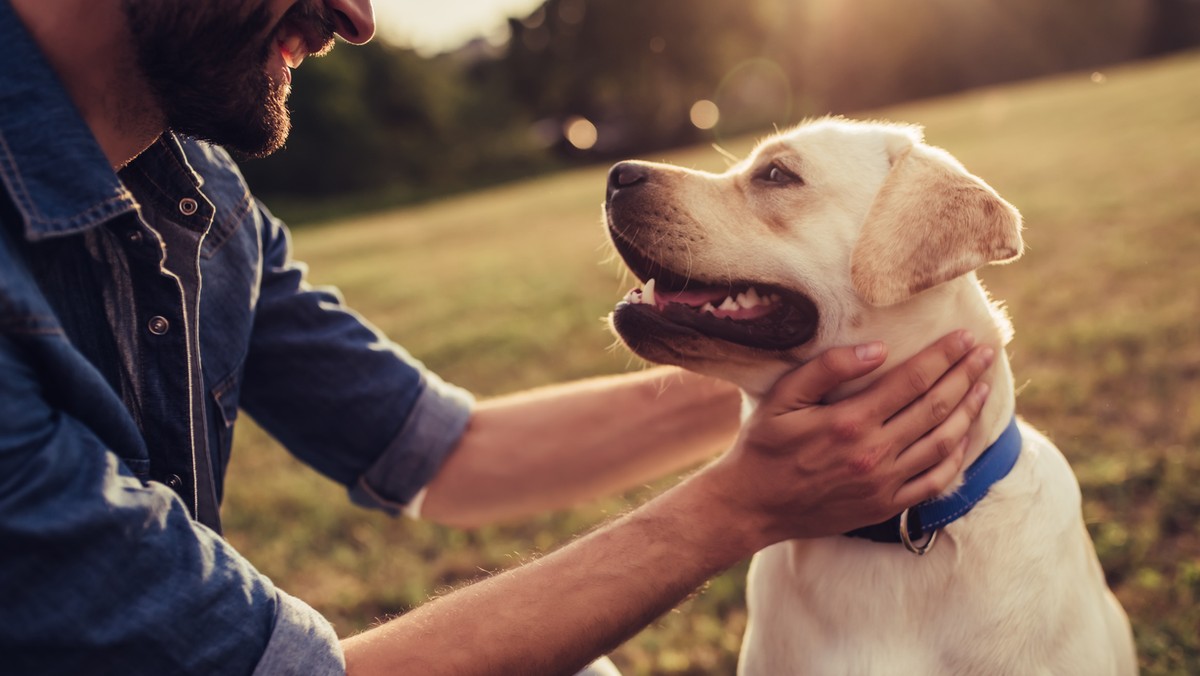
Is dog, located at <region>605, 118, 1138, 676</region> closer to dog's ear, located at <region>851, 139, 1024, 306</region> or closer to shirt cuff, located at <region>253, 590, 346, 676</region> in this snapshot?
dog's ear, located at <region>851, 139, 1024, 306</region>

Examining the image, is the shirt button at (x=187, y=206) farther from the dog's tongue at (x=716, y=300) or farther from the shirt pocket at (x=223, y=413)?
the dog's tongue at (x=716, y=300)

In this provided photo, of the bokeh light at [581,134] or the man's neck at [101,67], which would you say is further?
the bokeh light at [581,134]

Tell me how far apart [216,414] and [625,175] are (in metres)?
1.29

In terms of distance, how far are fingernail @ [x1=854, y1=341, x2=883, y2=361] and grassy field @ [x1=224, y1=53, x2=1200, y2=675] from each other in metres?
1.37

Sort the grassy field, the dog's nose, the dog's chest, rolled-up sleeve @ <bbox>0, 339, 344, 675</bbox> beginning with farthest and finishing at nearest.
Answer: the grassy field
the dog's nose
the dog's chest
rolled-up sleeve @ <bbox>0, 339, 344, 675</bbox>

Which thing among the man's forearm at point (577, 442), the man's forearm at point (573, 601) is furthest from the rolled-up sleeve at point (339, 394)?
the man's forearm at point (573, 601)

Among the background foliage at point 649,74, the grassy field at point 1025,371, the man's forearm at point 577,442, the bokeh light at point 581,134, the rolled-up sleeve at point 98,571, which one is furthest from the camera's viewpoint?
the bokeh light at point 581,134

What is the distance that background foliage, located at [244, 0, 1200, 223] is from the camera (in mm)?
39781

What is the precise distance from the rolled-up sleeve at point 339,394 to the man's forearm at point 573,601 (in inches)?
37.0

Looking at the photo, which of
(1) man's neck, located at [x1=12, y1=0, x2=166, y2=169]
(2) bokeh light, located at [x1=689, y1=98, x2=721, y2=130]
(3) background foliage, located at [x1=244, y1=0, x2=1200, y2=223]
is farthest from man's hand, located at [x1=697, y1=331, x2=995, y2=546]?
(2) bokeh light, located at [x1=689, y1=98, x2=721, y2=130]

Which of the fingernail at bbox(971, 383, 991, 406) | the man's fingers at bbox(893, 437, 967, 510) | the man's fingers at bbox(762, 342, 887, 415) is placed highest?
the man's fingers at bbox(762, 342, 887, 415)

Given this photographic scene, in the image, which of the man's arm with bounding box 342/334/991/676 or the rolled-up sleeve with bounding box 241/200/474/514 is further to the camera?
the rolled-up sleeve with bounding box 241/200/474/514

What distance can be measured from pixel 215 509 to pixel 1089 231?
8851mm

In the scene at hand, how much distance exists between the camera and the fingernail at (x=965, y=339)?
89.4 inches
